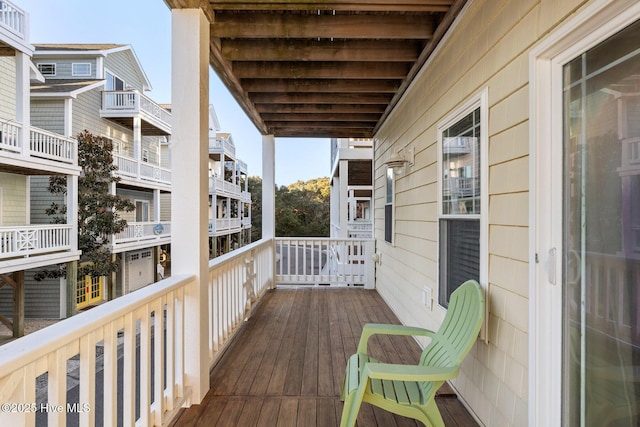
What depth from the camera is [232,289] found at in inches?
133

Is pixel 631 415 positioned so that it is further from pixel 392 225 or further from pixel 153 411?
pixel 392 225

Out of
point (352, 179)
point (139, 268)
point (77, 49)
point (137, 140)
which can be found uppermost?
point (77, 49)

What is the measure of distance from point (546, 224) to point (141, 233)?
10250 mm

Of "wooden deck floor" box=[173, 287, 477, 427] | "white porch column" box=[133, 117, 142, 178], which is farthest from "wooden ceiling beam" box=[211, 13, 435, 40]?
"white porch column" box=[133, 117, 142, 178]

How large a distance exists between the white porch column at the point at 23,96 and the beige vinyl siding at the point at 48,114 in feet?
7.85

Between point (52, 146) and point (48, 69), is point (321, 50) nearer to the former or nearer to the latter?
point (52, 146)

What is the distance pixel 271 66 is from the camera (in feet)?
10.6

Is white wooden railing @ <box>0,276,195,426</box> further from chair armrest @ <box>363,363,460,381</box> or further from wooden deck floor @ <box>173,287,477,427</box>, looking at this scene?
chair armrest @ <box>363,363,460,381</box>

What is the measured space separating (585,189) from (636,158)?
9.2 inches

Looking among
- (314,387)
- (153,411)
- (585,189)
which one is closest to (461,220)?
(585,189)

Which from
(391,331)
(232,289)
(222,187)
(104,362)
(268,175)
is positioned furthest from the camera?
(222,187)

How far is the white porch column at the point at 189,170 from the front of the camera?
2.09m

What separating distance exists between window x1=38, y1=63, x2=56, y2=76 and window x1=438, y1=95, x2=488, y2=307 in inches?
427

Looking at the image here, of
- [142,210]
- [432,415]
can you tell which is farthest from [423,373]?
[142,210]
